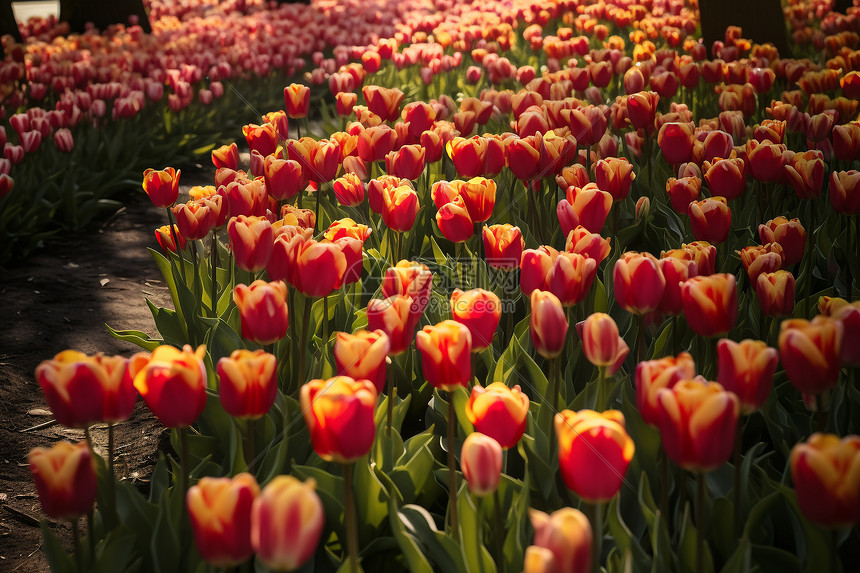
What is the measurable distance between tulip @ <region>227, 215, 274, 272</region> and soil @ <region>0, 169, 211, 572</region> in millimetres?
632

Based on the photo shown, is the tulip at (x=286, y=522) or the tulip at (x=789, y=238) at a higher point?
the tulip at (x=286, y=522)

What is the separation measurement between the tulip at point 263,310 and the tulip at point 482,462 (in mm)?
635

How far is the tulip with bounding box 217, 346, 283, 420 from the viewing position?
1.40 metres

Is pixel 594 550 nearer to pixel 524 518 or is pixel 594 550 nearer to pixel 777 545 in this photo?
pixel 524 518

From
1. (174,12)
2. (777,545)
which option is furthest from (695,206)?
(174,12)

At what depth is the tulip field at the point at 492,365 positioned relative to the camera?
1234 millimetres

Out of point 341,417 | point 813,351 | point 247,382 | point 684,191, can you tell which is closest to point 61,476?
point 247,382

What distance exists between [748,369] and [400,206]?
1331mm

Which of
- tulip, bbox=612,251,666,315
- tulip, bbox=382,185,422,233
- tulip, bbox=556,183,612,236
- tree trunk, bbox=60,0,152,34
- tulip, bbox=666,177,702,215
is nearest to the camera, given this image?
tulip, bbox=612,251,666,315

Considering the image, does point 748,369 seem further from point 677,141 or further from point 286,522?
point 677,141

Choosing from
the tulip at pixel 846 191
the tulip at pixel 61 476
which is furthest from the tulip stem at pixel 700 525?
the tulip at pixel 846 191

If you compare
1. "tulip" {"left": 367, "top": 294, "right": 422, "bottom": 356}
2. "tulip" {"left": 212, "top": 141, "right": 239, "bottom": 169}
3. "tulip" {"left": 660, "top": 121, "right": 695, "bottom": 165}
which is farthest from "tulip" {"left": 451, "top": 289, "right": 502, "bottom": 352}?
"tulip" {"left": 212, "top": 141, "right": 239, "bottom": 169}

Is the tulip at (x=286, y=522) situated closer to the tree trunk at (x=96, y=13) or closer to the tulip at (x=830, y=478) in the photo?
the tulip at (x=830, y=478)

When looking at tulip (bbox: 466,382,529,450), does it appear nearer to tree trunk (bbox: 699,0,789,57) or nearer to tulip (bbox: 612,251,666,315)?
tulip (bbox: 612,251,666,315)
